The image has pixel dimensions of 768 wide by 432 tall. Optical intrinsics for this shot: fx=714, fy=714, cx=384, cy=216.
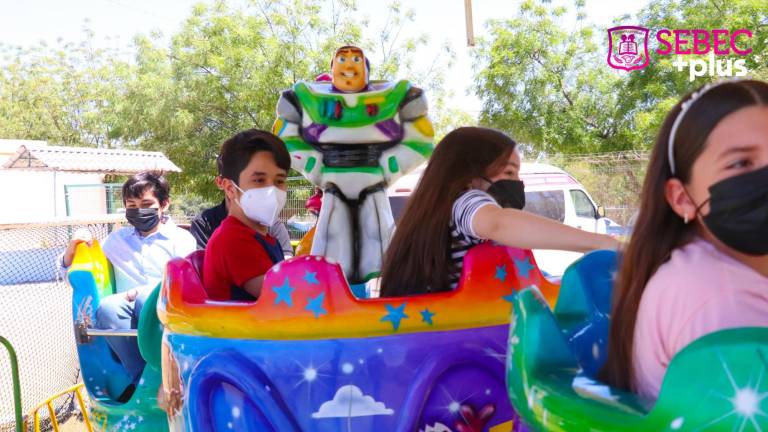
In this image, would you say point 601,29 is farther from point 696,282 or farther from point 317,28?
Result: point 696,282

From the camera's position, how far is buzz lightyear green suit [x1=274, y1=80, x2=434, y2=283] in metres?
2.76

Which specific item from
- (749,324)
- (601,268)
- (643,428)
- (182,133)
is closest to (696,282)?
(749,324)

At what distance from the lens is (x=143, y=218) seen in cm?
349

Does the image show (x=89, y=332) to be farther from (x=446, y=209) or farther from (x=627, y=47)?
(x=627, y=47)

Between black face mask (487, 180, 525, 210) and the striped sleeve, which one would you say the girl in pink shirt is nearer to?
the striped sleeve

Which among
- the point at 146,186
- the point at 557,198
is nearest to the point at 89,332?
the point at 146,186

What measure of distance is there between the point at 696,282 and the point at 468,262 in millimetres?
833

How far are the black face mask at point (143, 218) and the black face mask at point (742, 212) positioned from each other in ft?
9.80

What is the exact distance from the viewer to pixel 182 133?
14.8 meters

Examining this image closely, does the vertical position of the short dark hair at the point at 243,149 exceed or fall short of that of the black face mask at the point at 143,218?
it exceeds it

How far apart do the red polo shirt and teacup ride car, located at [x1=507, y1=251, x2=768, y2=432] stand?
0.90m

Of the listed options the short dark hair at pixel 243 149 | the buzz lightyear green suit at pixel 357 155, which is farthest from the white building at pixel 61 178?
the short dark hair at pixel 243 149

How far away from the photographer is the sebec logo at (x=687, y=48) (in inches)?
436

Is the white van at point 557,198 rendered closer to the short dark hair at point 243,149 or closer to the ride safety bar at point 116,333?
the ride safety bar at point 116,333
